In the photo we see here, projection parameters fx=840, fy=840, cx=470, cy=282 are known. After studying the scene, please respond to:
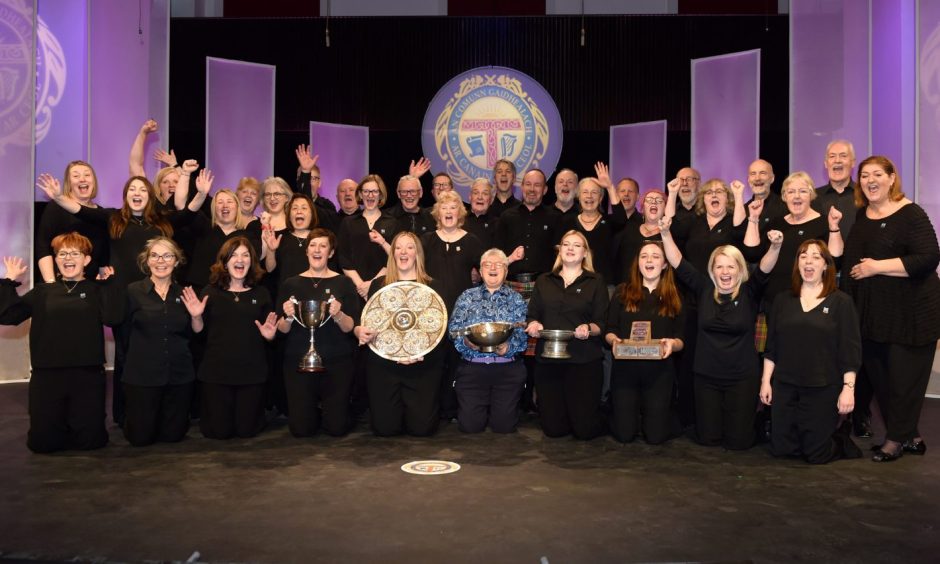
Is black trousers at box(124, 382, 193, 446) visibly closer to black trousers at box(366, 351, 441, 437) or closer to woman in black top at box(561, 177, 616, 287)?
black trousers at box(366, 351, 441, 437)

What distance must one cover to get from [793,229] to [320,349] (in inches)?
113

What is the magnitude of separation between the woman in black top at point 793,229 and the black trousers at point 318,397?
2.55m

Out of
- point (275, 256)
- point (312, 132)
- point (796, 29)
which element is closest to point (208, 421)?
point (275, 256)

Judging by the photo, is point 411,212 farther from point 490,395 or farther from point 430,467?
point 430,467

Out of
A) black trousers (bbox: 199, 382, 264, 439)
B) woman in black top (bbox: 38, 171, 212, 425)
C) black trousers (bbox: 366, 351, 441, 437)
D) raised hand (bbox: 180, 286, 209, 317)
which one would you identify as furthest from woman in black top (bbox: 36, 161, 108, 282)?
black trousers (bbox: 366, 351, 441, 437)

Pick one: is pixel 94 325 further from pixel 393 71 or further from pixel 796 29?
pixel 796 29

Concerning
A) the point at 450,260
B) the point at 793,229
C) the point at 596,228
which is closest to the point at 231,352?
the point at 450,260

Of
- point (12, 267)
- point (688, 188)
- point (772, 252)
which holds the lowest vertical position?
point (12, 267)

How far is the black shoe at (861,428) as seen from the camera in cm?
502

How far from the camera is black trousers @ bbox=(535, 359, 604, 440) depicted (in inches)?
194

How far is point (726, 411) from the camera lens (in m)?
4.73

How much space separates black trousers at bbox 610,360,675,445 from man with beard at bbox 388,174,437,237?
5.95ft

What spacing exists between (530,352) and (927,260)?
2.41 meters

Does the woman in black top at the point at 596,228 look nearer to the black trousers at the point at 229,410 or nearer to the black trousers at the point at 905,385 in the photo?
the black trousers at the point at 905,385
